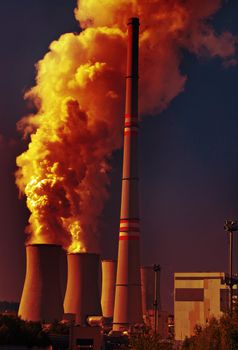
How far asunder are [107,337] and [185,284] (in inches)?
1444

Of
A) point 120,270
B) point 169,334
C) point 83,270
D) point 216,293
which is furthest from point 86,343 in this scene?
point 169,334

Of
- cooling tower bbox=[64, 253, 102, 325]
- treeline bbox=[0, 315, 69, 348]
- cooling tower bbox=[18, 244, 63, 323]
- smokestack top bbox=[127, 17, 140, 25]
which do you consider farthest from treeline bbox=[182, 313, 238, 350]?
smokestack top bbox=[127, 17, 140, 25]

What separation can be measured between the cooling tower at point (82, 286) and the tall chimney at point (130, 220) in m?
3.53

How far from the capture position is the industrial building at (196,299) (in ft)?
390

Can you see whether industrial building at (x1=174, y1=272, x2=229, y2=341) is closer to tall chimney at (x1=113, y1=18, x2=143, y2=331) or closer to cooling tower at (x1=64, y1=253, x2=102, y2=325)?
tall chimney at (x1=113, y1=18, x2=143, y2=331)

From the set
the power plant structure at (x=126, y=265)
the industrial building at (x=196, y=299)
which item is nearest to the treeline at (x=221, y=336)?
the power plant structure at (x=126, y=265)

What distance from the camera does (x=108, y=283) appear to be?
109 metres

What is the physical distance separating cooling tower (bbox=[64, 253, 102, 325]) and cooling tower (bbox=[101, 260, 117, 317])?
1599 cm

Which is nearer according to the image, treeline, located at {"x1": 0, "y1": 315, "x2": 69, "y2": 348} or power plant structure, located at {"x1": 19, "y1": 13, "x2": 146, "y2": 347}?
treeline, located at {"x1": 0, "y1": 315, "x2": 69, "y2": 348}

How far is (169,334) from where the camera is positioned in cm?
13475

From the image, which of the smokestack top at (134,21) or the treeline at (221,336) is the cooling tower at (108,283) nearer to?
the smokestack top at (134,21)

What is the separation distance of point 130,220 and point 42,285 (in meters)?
18.0

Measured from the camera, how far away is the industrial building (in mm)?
118875

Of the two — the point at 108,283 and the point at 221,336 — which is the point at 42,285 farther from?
the point at 108,283
